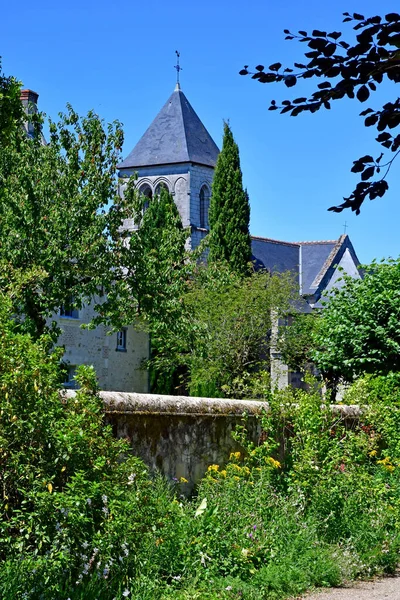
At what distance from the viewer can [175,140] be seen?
6172 cm

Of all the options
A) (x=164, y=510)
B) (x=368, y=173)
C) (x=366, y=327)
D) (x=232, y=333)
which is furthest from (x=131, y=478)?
(x=232, y=333)

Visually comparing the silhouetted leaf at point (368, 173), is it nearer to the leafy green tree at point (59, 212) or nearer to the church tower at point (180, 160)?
the leafy green tree at point (59, 212)

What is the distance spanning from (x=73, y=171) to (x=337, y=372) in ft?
24.5

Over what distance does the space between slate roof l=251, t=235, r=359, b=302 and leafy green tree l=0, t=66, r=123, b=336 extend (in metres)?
31.9

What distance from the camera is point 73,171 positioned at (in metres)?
20.7

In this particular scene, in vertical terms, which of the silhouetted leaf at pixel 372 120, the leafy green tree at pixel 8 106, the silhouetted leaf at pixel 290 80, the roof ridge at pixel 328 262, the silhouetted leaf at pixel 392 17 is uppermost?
the roof ridge at pixel 328 262

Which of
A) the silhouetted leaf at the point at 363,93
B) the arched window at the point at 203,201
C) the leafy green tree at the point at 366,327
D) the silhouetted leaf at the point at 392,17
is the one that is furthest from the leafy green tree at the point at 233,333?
the silhouetted leaf at the point at 392,17

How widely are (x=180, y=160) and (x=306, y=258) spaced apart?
1108 cm

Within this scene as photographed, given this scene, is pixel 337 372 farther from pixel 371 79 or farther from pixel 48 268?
pixel 371 79

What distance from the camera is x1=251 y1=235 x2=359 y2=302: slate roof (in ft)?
176

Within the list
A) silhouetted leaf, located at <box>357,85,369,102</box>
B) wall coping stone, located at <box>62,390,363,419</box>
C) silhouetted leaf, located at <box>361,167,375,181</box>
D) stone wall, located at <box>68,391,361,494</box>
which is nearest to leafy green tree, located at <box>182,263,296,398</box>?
wall coping stone, located at <box>62,390,363,419</box>

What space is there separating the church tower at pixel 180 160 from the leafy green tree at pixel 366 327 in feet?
128

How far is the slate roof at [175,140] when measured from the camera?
61.2 meters

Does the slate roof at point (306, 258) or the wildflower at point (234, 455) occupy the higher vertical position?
the slate roof at point (306, 258)
